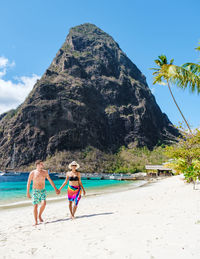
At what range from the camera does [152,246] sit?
3.93 m

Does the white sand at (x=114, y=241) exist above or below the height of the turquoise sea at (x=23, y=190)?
above

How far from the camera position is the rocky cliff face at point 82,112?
110375 mm

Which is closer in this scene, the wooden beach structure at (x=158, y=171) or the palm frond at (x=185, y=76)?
the palm frond at (x=185, y=76)

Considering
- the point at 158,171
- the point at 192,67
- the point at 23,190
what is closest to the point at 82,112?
the point at 158,171

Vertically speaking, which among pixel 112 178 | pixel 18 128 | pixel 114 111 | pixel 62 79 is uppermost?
pixel 62 79

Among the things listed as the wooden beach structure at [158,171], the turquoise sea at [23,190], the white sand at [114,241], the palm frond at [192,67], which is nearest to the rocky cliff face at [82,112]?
the wooden beach structure at [158,171]

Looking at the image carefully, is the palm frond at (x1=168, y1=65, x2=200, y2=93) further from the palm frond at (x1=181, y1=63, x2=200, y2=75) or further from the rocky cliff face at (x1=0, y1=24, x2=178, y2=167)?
the rocky cliff face at (x1=0, y1=24, x2=178, y2=167)

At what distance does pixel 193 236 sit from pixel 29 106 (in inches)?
4642

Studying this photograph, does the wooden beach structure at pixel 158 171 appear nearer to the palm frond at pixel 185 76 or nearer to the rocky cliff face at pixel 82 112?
the rocky cliff face at pixel 82 112

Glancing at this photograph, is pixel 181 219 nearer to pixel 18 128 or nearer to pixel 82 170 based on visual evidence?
pixel 82 170

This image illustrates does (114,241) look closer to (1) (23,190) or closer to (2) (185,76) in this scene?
(2) (185,76)

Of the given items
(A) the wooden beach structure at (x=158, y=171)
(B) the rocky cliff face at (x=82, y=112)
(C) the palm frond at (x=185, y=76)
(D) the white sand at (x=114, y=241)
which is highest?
(B) the rocky cliff face at (x=82, y=112)

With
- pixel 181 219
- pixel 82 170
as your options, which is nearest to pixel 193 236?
pixel 181 219

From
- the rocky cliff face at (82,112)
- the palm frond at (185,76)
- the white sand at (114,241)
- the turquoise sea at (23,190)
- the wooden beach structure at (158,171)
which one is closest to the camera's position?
the white sand at (114,241)
